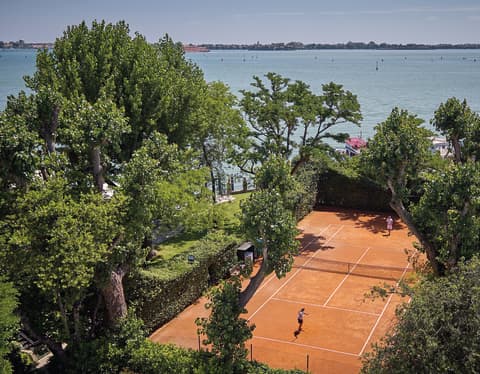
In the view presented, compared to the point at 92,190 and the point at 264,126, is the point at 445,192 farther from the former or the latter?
the point at 264,126

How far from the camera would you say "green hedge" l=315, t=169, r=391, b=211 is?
39969 millimetres

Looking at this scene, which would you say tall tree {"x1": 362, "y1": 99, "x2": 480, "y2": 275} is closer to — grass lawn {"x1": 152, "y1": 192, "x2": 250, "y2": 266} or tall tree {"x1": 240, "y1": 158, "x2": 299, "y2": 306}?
tall tree {"x1": 240, "y1": 158, "x2": 299, "y2": 306}

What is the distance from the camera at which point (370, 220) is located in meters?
38.5

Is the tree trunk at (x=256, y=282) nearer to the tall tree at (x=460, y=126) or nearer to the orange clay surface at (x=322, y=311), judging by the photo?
the orange clay surface at (x=322, y=311)

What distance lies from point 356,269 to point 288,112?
435 inches

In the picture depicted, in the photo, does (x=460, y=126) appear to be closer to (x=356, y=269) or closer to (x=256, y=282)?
(x=356, y=269)

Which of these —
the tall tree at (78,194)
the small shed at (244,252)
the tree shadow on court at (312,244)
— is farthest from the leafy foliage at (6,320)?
the tree shadow on court at (312,244)

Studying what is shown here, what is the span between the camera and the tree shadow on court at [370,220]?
36425 millimetres

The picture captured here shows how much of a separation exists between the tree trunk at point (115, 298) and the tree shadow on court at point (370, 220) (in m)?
20.5

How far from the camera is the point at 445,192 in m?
20.9

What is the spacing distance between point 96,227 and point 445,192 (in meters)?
13.6

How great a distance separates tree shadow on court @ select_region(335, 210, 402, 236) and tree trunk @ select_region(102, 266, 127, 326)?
67.4ft

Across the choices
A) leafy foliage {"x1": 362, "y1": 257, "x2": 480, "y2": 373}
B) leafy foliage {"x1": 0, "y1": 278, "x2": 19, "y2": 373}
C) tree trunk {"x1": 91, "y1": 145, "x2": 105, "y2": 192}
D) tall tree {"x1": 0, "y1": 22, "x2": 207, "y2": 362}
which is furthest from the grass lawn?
leafy foliage {"x1": 362, "y1": 257, "x2": 480, "y2": 373}

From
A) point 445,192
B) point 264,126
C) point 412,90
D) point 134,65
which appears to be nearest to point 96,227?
point 134,65
